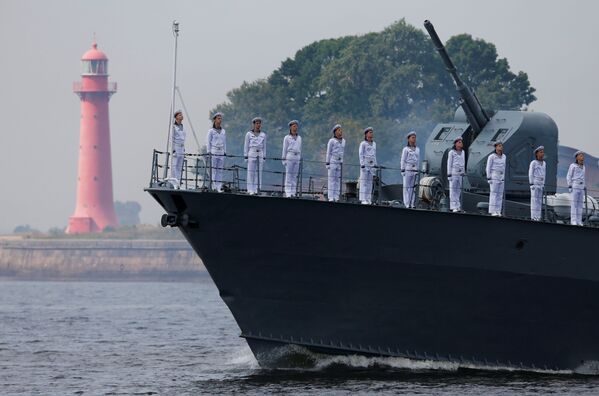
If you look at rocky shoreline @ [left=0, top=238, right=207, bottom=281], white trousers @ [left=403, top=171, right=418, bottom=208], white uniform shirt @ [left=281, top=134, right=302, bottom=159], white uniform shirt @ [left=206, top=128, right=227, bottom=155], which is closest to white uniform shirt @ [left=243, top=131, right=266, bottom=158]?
white uniform shirt @ [left=281, top=134, right=302, bottom=159]

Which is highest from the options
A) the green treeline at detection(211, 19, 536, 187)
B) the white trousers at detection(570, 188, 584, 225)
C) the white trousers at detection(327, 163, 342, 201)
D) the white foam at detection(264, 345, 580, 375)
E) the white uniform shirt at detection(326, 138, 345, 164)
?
the green treeline at detection(211, 19, 536, 187)

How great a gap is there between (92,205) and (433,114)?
132 ft

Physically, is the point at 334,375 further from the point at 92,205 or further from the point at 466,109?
the point at 92,205

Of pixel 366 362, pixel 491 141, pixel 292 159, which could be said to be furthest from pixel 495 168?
pixel 366 362

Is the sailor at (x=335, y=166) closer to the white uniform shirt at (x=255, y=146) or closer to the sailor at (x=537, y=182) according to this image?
the white uniform shirt at (x=255, y=146)

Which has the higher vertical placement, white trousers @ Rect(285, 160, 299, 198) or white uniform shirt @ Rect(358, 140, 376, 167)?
white uniform shirt @ Rect(358, 140, 376, 167)

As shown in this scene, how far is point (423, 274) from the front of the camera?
1267 inches

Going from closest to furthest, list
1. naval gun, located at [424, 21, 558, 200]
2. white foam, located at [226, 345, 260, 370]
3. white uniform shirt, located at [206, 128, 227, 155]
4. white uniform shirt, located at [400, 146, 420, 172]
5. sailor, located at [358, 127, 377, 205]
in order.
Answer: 1. sailor, located at [358, 127, 377, 205]
2. white uniform shirt, located at [206, 128, 227, 155]
3. white uniform shirt, located at [400, 146, 420, 172]
4. white foam, located at [226, 345, 260, 370]
5. naval gun, located at [424, 21, 558, 200]

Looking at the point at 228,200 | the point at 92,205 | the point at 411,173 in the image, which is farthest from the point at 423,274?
the point at 92,205

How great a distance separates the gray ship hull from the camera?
31.7m

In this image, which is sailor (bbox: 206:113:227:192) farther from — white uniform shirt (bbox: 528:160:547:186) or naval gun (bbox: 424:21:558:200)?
white uniform shirt (bbox: 528:160:547:186)

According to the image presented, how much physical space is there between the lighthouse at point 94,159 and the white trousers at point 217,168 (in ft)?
283

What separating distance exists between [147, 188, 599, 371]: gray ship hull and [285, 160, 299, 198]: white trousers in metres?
0.57

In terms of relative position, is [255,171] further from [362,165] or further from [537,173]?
[537,173]
